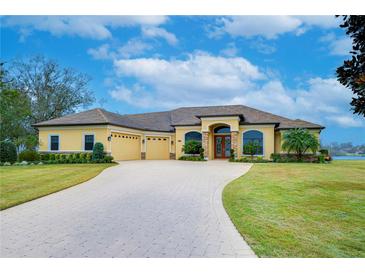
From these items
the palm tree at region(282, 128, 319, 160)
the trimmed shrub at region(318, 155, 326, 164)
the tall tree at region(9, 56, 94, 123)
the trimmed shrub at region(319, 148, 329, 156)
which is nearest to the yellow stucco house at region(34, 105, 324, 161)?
the palm tree at region(282, 128, 319, 160)

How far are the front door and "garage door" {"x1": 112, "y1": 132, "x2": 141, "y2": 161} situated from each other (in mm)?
6950

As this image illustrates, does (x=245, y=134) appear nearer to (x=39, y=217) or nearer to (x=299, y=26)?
(x=299, y=26)

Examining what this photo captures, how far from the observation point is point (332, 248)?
12.4 feet

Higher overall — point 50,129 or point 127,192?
point 50,129

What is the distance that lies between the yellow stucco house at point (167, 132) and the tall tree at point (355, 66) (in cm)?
1504

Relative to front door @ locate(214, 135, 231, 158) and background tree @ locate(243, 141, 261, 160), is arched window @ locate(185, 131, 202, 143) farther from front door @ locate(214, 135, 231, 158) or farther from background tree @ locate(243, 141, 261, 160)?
background tree @ locate(243, 141, 261, 160)

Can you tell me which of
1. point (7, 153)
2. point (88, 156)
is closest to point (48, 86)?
point (7, 153)

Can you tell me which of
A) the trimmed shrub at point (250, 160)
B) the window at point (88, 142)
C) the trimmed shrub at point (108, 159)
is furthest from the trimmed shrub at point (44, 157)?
the trimmed shrub at point (250, 160)

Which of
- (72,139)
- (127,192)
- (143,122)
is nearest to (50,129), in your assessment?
(72,139)

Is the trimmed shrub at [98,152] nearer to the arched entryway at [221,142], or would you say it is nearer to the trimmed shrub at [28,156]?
the trimmed shrub at [28,156]

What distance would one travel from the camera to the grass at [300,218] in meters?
3.79

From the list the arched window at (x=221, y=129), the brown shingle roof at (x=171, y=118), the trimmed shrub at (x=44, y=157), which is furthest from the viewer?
the arched window at (x=221, y=129)

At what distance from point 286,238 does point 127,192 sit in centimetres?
515
